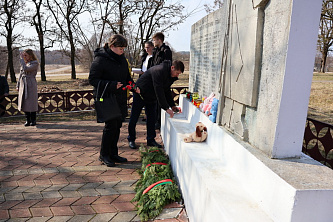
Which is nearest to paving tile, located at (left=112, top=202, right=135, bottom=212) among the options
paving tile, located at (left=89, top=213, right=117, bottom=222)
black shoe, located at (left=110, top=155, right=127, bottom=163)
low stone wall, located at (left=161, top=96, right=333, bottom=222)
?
paving tile, located at (left=89, top=213, right=117, bottom=222)

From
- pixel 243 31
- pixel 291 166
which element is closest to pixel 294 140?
pixel 291 166

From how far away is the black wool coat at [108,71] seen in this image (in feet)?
11.8

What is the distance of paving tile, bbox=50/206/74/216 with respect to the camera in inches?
108

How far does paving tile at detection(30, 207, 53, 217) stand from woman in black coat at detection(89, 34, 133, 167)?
1217 mm

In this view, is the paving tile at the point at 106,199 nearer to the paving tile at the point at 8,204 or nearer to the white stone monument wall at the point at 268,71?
the paving tile at the point at 8,204

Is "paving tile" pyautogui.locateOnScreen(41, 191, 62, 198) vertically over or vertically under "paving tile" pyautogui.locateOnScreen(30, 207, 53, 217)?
over

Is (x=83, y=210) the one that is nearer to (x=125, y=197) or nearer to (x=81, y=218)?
(x=81, y=218)

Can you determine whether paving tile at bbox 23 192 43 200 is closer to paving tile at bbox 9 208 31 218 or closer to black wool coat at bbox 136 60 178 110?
paving tile at bbox 9 208 31 218

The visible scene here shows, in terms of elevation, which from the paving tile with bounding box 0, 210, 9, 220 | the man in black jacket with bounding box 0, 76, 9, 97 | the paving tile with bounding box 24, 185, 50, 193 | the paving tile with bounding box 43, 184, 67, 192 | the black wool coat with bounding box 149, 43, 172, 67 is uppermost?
the black wool coat with bounding box 149, 43, 172, 67

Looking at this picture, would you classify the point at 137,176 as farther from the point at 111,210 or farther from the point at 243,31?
the point at 243,31

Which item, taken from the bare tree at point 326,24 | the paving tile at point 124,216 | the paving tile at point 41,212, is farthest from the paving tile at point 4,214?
the bare tree at point 326,24

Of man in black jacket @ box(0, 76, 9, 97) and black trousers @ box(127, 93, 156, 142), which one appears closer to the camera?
black trousers @ box(127, 93, 156, 142)

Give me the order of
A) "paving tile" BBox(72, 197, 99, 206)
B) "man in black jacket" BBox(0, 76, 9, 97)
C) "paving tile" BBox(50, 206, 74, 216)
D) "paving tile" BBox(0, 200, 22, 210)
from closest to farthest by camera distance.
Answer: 1. "paving tile" BBox(50, 206, 74, 216)
2. "paving tile" BBox(0, 200, 22, 210)
3. "paving tile" BBox(72, 197, 99, 206)
4. "man in black jacket" BBox(0, 76, 9, 97)

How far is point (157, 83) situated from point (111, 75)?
2.33 ft
